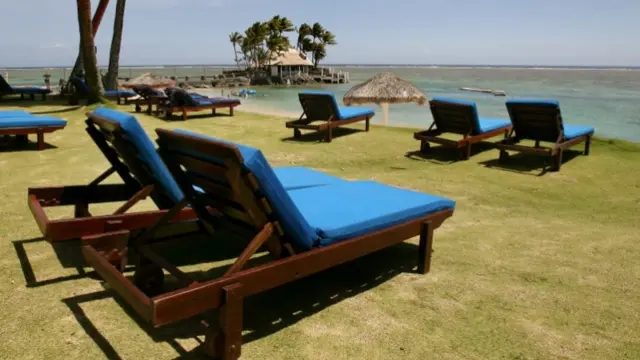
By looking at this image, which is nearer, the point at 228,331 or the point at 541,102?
the point at 228,331

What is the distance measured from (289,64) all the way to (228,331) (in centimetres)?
5899

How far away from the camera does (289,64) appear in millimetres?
59469

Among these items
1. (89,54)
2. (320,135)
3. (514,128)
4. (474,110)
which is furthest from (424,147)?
(89,54)

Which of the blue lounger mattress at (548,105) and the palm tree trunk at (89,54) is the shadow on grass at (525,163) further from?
the palm tree trunk at (89,54)

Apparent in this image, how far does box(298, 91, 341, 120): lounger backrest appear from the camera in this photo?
9.81 metres

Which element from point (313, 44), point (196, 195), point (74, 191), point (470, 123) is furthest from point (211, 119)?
point (313, 44)

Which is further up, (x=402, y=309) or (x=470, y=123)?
(x=470, y=123)

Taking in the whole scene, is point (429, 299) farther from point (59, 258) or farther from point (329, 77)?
point (329, 77)

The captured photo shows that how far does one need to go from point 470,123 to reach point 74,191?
6043mm

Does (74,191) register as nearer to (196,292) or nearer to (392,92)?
(196,292)

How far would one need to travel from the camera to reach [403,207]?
11.0 feet

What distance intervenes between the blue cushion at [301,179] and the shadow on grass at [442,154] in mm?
3454

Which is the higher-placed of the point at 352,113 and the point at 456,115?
the point at 456,115

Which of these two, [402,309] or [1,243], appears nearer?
[402,309]
